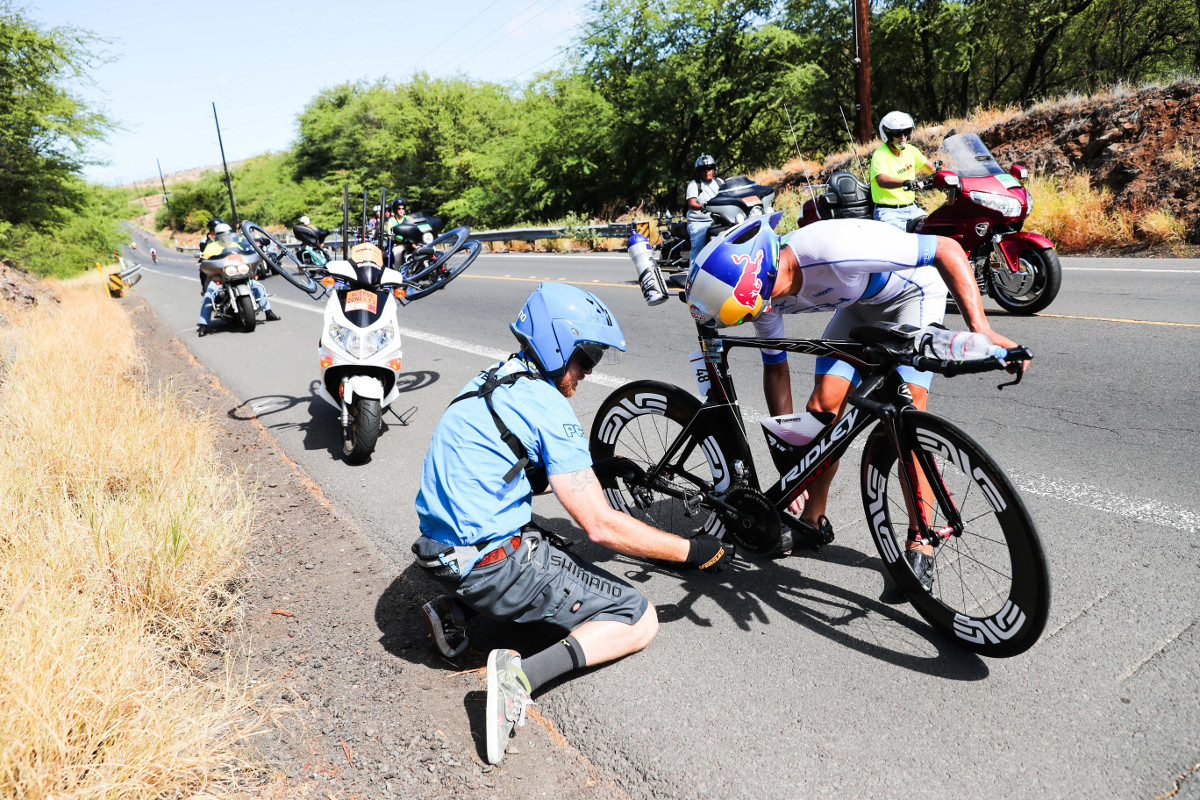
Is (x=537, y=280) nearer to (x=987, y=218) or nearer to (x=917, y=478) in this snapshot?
(x=987, y=218)

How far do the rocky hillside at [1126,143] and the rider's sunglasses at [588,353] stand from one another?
1249 centimetres

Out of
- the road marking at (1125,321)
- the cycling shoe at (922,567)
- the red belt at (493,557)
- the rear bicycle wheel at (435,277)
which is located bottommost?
the cycling shoe at (922,567)

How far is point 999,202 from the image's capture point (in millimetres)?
7477

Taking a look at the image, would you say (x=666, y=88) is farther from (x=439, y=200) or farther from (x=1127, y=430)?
(x=1127, y=430)

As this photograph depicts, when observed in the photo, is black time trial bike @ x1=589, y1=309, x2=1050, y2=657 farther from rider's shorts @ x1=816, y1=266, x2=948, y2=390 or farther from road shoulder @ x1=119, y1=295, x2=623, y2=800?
road shoulder @ x1=119, y1=295, x2=623, y2=800

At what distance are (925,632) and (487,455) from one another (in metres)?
1.84

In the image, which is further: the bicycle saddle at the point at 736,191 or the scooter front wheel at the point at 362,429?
the scooter front wheel at the point at 362,429

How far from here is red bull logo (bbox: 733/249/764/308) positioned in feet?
10.5

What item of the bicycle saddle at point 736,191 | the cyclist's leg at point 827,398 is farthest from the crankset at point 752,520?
the bicycle saddle at point 736,191

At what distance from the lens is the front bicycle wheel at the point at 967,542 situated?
2566mm

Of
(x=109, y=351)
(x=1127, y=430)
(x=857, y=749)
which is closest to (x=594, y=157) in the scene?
(x=109, y=351)

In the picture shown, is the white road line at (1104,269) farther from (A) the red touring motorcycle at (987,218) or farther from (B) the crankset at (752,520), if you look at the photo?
(B) the crankset at (752,520)

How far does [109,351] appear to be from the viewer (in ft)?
34.7

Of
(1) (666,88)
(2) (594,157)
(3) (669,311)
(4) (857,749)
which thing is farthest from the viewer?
(2) (594,157)
